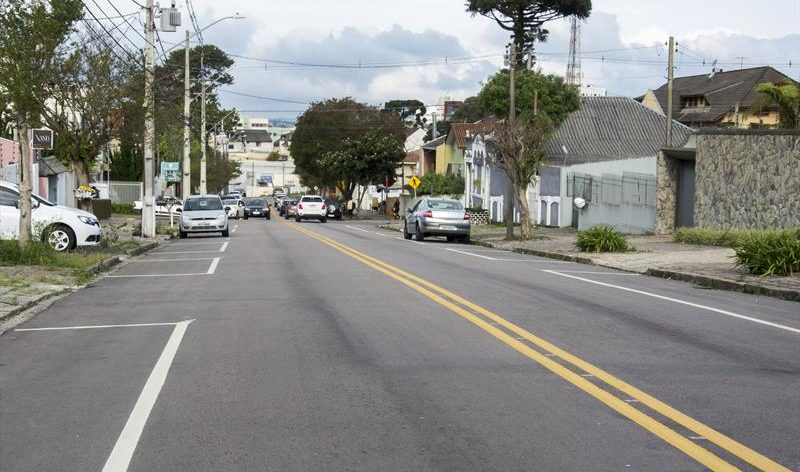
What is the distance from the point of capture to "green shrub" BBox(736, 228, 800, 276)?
1833cm

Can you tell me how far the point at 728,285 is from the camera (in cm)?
1778

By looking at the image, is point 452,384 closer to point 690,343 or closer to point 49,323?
point 690,343

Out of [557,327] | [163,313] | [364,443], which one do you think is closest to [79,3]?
[163,313]

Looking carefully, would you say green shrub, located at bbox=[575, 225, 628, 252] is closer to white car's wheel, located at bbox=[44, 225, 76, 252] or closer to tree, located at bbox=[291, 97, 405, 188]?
white car's wheel, located at bbox=[44, 225, 76, 252]

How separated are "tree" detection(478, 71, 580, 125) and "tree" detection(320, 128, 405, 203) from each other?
23.9 m

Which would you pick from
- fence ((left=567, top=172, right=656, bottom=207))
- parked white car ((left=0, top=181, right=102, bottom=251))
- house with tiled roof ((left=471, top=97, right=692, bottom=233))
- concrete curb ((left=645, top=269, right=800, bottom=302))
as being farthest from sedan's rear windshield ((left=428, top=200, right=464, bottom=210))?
concrete curb ((left=645, top=269, right=800, bottom=302))

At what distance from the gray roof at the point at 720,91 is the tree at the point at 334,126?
906 inches

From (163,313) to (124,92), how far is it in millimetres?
18217

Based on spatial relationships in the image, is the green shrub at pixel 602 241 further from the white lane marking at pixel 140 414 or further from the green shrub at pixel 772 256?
the white lane marking at pixel 140 414

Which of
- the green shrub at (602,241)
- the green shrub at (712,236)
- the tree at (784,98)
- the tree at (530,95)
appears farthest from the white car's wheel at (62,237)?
the tree at (530,95)

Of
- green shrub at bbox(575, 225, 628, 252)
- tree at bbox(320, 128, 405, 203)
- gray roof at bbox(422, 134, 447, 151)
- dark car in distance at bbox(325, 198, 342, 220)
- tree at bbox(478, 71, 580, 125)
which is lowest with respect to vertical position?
dark car in distance at bbox(325, 198, 342, 220)

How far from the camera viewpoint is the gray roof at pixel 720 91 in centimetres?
6419

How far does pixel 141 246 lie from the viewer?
93.3 ft

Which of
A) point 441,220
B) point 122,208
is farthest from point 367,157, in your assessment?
point 441,220
